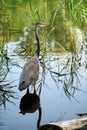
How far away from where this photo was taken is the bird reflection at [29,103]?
5.89 metres

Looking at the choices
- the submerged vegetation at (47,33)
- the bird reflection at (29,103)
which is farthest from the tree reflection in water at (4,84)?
the bird reflection at (29,103)

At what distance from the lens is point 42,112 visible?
225 inches

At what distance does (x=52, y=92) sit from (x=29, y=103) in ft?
1.70

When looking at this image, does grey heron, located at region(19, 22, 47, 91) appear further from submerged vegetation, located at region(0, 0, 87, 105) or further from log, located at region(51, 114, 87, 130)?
log, located at region(51, 114, 87, 130)

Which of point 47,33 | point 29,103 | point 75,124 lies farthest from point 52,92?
point 47,33

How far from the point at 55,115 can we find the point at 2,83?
165 centimetres

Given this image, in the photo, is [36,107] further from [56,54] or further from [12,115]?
[56,54]

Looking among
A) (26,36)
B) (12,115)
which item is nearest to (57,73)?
(12,115)

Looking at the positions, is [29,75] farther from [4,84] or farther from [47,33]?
[47,33]

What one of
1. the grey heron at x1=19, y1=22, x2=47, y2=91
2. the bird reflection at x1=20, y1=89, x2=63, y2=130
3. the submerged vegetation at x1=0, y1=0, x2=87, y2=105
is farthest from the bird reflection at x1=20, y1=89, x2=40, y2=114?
the submerged vegetation at x1=0, y1=0, x2=87, y2=105

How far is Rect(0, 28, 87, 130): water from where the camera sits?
18.0 feet

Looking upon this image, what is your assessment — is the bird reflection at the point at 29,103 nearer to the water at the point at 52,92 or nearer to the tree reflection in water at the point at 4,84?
the water at the point at 52,92

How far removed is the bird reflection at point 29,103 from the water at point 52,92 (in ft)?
0.20

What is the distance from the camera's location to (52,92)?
651cm
